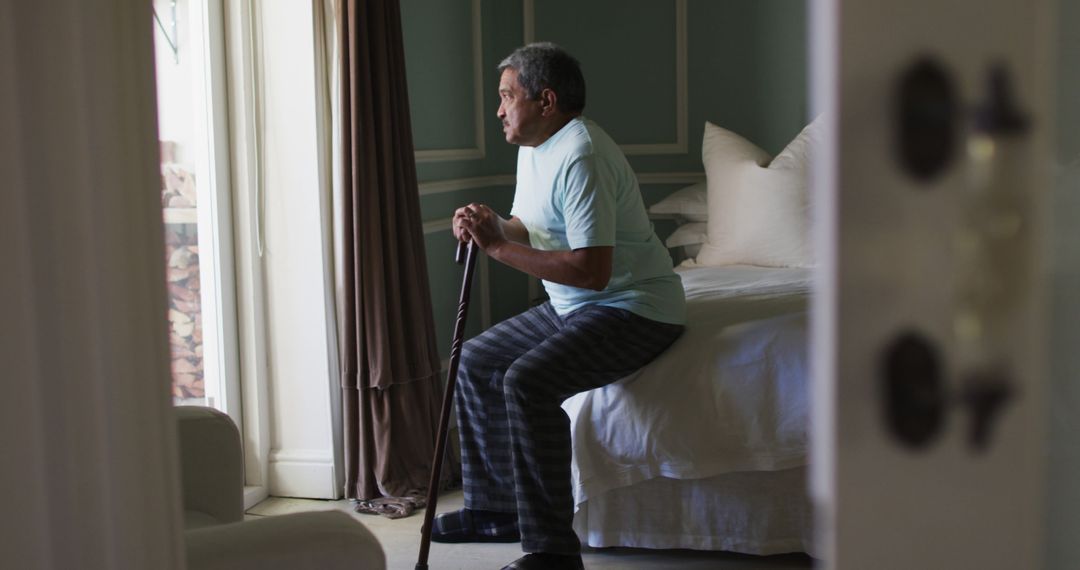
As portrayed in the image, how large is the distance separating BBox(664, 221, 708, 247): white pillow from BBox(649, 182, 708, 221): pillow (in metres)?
0.04

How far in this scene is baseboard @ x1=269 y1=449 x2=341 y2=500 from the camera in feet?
10.9

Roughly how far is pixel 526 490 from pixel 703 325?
2.08ft

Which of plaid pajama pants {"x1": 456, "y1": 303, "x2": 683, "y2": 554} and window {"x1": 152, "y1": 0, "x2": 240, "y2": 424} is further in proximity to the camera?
window {"x1": 152, "y1": 0, "x2": 240, "y2": 424}

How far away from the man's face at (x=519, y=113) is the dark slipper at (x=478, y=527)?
1004mm

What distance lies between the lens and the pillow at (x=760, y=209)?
3.79 m

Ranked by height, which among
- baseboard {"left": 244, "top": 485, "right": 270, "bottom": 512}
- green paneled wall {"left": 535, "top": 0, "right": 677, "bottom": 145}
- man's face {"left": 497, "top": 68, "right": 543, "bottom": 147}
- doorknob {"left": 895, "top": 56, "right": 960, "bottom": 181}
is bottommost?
baseboard {"left": 244, "top": 485, "right": 270, "bottom": 512}

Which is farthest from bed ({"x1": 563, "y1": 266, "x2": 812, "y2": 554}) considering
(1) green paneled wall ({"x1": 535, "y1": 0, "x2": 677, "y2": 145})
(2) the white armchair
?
(1) green paneled wall ({"x1": 535, "y1": 0, "x2": 677, "y2": 145})

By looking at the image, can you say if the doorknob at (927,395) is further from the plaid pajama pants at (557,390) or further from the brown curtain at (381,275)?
the brown curtain at (381,275)

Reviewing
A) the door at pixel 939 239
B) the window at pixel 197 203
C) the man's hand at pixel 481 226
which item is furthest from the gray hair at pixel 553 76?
the door at pixel 939 239

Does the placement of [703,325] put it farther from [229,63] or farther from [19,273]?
[19,273]

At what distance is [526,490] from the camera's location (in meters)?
2.60

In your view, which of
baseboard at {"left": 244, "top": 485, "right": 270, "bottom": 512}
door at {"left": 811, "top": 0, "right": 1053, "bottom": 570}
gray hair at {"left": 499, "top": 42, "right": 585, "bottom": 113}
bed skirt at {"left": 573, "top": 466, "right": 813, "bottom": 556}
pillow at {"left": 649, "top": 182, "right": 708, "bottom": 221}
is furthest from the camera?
pillow at {"left": 649, "top": 182, "right": 708, "bottom": 221}

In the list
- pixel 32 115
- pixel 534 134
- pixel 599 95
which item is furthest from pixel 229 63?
pixel 32 115

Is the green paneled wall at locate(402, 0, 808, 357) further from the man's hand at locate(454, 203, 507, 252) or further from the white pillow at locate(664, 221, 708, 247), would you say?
the man's hand at locate(454, 203, 507, 252)
